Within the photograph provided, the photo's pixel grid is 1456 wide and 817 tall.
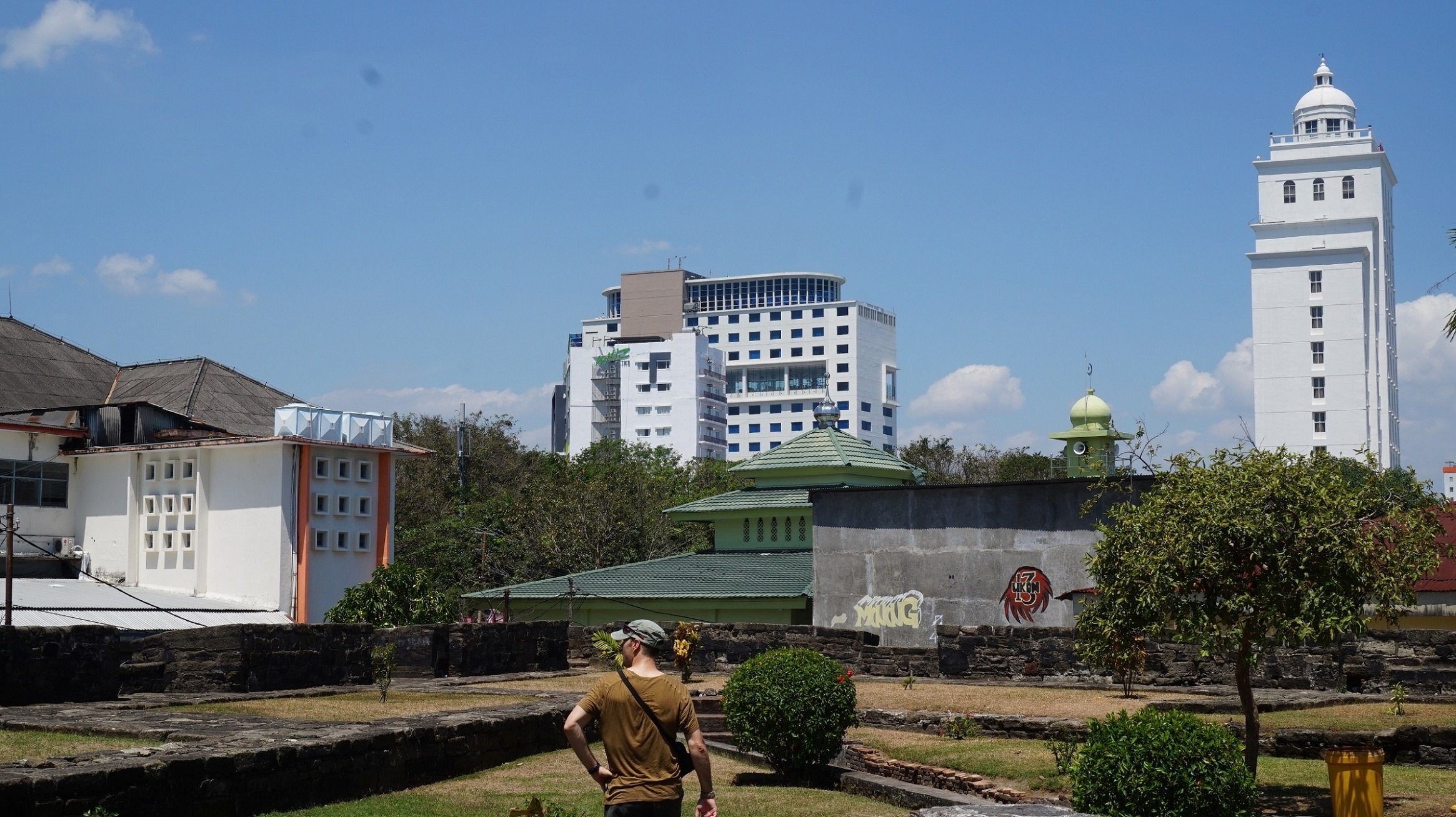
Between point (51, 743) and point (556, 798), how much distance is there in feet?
15.6

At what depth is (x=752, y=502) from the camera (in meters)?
41.6

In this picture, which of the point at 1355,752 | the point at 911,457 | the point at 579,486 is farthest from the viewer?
→ the point at 911,457

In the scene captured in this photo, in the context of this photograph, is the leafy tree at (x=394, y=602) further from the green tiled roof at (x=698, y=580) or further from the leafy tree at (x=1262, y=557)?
the leafy tree at (x=1262, y=557)

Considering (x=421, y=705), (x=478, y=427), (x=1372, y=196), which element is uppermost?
(x=1372, y=196)

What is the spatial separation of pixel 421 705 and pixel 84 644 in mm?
4343

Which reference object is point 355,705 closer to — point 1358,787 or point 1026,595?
point 1358,787

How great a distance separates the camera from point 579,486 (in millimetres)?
60250

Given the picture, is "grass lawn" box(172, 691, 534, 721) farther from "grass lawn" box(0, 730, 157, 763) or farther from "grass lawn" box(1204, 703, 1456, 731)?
"grass lawn" box(1204, 703, 1456, 731)

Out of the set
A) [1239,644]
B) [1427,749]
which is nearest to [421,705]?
[1239,644]

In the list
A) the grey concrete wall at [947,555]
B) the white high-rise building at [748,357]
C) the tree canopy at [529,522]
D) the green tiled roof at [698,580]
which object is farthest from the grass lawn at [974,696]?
the white high-rise building at [748,357]

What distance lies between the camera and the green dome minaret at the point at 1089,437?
43281 mm

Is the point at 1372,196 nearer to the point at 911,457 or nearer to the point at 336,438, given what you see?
the point at 911,457

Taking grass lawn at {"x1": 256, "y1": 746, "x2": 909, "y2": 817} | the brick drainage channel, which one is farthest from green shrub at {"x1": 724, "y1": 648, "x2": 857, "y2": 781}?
the brick drainage channel

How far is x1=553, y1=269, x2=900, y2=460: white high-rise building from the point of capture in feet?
499
